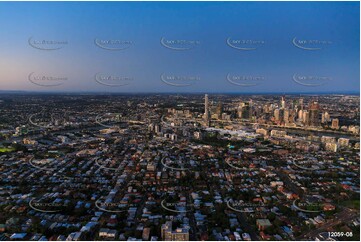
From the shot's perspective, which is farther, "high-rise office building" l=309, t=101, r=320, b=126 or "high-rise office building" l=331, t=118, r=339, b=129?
"high-rise office building" l=309, t=101, r=320, b=126

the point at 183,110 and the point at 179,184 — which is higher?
the point at 183,110

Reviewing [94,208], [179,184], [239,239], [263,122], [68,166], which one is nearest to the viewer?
[239,239]

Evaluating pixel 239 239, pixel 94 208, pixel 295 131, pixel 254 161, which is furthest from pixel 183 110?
pixel 239 239

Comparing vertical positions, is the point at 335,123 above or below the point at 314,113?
below

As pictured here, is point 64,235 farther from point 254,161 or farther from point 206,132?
point 206,132

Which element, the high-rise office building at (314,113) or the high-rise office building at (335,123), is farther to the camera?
the high-rise office building at (314,113)

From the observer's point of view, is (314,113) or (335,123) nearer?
(335,123)

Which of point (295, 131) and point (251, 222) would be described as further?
point (295, 131)

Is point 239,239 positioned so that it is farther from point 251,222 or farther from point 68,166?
point 68,166

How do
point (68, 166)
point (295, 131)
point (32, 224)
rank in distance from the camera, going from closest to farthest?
point (32, 224)
point (68, 166)
point (295, 131)
